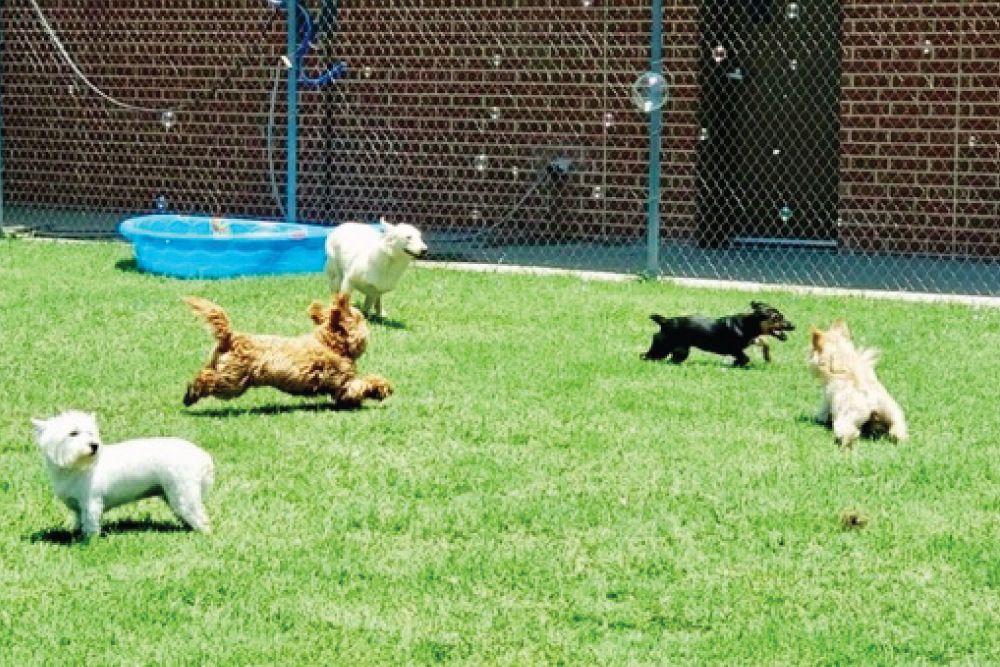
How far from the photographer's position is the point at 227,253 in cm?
1226

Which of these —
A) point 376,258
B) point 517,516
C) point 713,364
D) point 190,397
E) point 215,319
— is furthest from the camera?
point 376,258

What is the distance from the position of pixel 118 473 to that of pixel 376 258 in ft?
15.0

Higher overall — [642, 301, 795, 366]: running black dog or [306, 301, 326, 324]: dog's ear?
[306, 301, 326, 324]: dog's ear

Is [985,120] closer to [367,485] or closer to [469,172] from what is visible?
[469,172]

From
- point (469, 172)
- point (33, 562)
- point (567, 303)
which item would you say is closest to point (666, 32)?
point (469, 172)

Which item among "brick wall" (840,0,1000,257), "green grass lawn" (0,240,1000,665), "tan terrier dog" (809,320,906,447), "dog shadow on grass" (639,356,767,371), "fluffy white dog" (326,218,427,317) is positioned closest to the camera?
"green grass lawn" (0,240,1000,665)

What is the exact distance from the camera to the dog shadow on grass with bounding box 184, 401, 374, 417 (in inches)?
300

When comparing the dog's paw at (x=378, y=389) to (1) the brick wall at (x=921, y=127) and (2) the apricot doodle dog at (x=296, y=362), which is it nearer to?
(2) the apricot doodle dog at (x=296, y=362)

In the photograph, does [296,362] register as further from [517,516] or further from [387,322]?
[387,322]

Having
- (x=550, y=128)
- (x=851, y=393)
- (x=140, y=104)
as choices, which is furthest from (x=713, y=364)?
(x=140, y=104)

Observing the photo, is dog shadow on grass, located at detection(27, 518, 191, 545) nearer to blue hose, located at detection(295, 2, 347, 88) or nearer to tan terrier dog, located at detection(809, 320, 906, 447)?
tan terrier dog, located at detection(809, 320, 906, 447)

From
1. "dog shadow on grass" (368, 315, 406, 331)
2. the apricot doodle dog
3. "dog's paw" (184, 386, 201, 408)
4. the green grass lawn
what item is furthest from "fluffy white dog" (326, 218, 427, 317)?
"dog's paw" (184, 386, 201, 408)

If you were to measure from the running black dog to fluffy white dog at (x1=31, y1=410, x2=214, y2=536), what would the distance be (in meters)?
3.56

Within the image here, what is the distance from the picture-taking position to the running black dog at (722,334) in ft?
28.4
